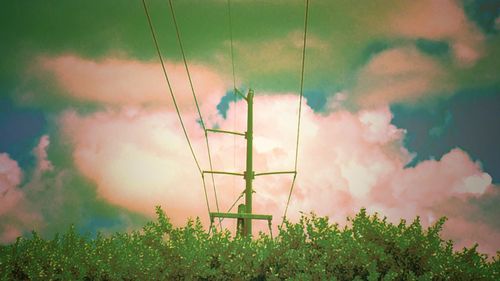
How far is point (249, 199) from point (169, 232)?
28.6ft

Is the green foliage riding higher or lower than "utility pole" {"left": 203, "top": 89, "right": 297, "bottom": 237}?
lower

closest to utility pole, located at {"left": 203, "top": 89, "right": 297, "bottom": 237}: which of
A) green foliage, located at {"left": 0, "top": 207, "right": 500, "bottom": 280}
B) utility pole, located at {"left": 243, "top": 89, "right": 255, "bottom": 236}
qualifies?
utility pole, located at {"left": 243, "top": 89, "right": 255, "bottom": 236}

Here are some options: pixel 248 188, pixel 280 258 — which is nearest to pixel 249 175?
pixel 248 188

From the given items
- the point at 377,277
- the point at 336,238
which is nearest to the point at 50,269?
the point at 336,238

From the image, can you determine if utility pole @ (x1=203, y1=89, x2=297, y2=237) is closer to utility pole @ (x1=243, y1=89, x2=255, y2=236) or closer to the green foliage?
utility pole @ (x1=243, y1=89, x2=255, y2=236)

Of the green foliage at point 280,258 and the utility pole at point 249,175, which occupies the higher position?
the utility pole at point 249,175

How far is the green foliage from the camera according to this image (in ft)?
25.3

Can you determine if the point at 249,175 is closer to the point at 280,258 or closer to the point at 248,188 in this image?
the point at 248,188

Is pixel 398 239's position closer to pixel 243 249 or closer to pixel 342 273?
pixel 342 273

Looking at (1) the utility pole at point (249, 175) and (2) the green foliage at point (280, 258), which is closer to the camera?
(2) the green foliage at point (280, 258)

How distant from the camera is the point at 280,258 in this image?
26.5 feet

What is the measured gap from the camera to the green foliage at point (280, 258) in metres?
7.70

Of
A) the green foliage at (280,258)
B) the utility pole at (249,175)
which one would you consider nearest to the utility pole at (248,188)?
the utility pole at (249,175)

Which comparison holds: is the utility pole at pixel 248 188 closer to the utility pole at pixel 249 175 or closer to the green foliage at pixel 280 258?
the utility pole at pixel 249 175
